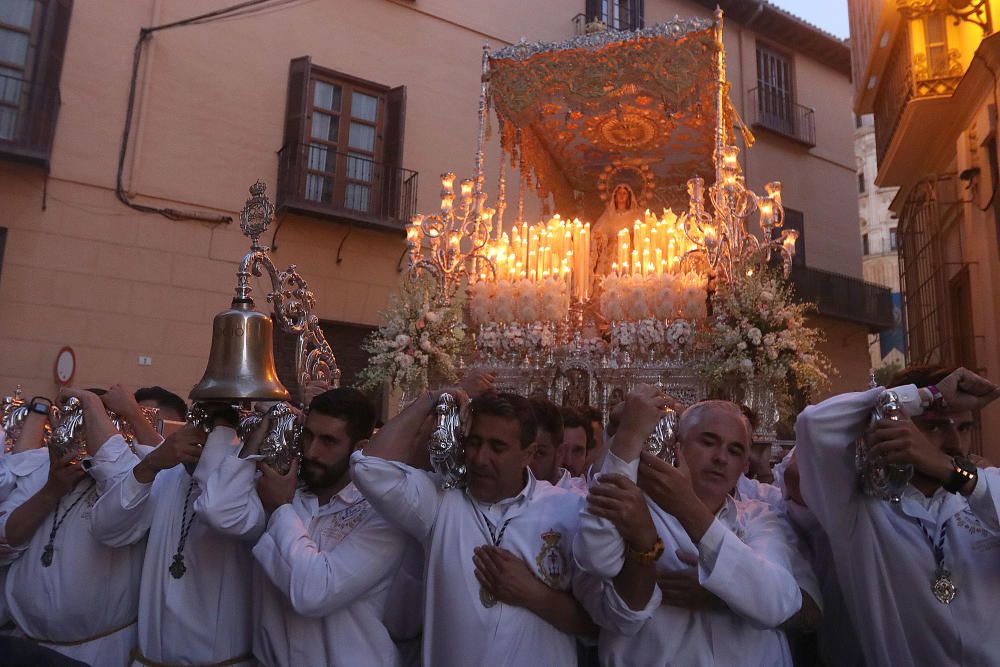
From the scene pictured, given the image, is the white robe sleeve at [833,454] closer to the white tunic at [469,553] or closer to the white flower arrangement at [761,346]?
the white tunic at [469,553]

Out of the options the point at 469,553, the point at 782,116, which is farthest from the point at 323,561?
the point at 782,116

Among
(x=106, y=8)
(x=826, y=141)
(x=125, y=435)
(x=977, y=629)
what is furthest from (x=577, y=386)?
(x=826, y=141)

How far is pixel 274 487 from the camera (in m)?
2.59

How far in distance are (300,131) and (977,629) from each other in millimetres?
10930

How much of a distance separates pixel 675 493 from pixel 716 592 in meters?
0.29

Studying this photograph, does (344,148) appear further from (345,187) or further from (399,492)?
(399,492)

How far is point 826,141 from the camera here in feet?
59.1

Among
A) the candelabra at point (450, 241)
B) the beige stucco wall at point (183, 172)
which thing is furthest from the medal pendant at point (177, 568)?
the beige stucco wall at point (183, 172)

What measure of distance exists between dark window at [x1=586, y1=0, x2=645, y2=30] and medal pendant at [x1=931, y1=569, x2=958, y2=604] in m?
14.4

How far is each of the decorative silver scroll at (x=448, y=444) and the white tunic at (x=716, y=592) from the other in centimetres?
50

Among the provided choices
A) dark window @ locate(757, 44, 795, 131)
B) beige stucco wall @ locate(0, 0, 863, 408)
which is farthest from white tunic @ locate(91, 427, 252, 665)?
dark window @ locate(757, 44, 795, 131)

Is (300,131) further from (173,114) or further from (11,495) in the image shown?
(11,495)

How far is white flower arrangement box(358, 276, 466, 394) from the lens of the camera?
7.55 metres

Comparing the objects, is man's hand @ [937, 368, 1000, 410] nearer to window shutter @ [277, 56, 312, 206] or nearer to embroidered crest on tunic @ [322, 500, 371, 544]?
embroidered crest on tunic @ [322, 500, 371, 544]
